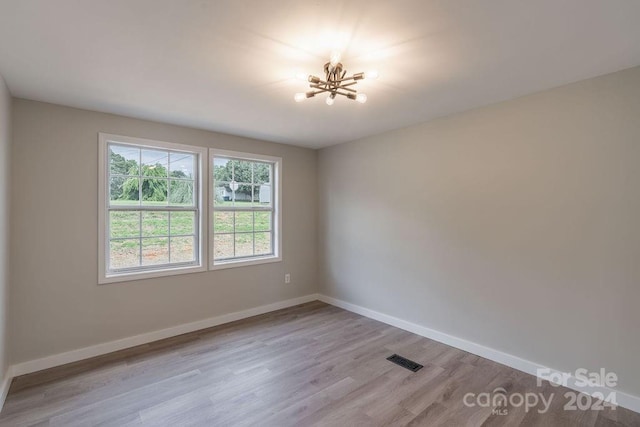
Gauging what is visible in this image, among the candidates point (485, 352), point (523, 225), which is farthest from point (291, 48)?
point (485, 352)

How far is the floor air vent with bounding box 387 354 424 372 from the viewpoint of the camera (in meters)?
2.78

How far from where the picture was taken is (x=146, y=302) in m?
3.34

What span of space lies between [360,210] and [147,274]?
8.93 feet

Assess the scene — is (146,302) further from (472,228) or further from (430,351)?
(472,228)

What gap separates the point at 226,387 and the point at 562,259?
2.97 meters

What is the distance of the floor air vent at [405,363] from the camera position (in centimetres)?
278

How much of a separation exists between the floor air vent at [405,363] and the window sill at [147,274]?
2408 mm

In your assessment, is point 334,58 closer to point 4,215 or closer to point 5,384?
point 4,215

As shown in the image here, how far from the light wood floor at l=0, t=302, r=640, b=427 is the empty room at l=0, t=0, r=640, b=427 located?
2cm

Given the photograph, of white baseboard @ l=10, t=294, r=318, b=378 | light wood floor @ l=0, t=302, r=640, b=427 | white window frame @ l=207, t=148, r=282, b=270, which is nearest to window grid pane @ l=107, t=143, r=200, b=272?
white window frame @ l=207, t=148, r=282, b=270

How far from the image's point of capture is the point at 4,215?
2.42 m

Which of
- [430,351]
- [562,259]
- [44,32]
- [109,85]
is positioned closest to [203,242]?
[109,85]

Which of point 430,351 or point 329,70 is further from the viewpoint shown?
point 430,351

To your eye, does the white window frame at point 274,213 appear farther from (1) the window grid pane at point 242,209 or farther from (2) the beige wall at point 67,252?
(2) the beige wall at point 67,252
